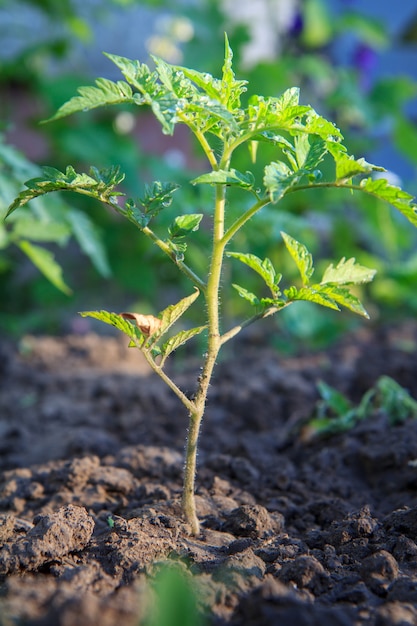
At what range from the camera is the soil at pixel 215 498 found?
1.04 meters

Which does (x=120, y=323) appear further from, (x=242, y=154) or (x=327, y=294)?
(x=242, y=154)

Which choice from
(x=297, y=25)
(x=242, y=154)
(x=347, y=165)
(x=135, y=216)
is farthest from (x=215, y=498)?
(x=297, y=25)

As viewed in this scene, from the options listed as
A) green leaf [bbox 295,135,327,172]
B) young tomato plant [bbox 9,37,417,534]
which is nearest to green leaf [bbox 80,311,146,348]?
young tomato plant [bbox 9,37,417,534]

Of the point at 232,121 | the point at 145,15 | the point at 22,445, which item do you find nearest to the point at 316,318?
the point at 22,445

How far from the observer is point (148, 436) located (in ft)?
7.61

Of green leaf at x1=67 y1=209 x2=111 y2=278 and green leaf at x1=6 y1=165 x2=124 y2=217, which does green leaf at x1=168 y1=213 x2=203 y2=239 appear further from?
green leaf at x1=67 y1=209 x2=111 y2=278

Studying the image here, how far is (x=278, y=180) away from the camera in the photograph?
3.83 ft

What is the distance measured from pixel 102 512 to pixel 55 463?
0.34 m

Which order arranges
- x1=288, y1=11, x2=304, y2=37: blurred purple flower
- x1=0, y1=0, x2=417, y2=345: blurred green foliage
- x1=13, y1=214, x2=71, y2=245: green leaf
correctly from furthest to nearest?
x1=288, y1=11, x2=304, y2=37: blurred purple flower, x1=0, y1=0, x2=417, y2=345: blurred green foliage, x1=13, y1=214, x2=71, y2=245: green leaf

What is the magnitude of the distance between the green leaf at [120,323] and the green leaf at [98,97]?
32cm

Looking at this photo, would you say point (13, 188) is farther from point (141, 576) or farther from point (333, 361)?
point (333, 361)

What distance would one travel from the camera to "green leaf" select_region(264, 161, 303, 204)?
1.14 metres

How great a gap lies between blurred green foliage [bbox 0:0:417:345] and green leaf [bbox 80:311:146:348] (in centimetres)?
198

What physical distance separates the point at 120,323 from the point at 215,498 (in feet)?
1.85
